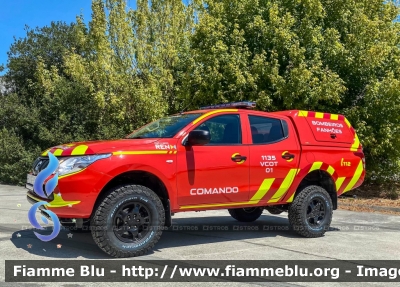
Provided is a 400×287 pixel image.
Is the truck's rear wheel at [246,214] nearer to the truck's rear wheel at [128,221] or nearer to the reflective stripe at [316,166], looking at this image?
the reflective stripe at [316,166]

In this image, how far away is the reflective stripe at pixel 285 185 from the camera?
6.68 metres

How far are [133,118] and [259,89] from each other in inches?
216

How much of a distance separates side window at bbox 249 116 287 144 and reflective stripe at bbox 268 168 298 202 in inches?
21.8

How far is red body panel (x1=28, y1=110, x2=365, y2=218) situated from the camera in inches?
204

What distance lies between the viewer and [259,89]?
1266cm

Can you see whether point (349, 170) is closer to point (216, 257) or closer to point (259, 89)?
point (216, 257)

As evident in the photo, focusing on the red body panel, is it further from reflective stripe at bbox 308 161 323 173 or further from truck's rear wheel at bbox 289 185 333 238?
truck's rear wheel at bbox 289 185 333 238

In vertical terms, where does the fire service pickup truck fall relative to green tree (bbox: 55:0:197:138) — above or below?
below

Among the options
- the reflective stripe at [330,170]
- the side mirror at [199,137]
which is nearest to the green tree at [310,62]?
the reflective stripe at [330,170]

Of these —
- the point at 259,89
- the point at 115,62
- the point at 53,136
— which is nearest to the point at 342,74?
the point at 259,89

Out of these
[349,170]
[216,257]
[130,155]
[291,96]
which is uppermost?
[291,96]

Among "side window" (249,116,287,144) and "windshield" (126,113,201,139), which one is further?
"side window" (249,116,287,144)

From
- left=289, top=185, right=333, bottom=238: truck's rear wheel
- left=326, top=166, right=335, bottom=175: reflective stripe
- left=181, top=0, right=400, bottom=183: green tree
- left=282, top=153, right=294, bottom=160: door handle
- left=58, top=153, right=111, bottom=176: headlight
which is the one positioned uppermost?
left=181, top=0, right=400, bottom=183: green tree


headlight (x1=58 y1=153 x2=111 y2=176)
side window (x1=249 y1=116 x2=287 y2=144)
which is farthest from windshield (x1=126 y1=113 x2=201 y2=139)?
headlight (x1=58 y1=153 x2=111 y2=176)
